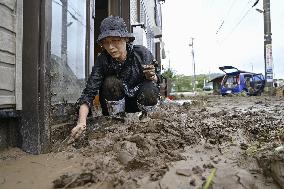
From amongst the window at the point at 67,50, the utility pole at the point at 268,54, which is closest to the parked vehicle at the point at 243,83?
the utility pole at the point at 268,54

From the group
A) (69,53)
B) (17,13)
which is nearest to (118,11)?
(69,53)

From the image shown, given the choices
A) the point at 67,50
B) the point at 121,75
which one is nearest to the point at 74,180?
the point at 121,75

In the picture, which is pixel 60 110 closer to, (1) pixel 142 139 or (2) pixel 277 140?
(1) pixel 142 139

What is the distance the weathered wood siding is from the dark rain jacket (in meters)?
0.85

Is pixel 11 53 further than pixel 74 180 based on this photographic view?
Yes

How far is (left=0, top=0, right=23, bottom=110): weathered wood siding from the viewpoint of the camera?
214 centimetres

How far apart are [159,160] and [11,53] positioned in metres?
1.34

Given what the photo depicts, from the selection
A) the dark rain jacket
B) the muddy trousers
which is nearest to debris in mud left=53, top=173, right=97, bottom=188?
the dark rain jacket

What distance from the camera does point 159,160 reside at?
1816 millimetres

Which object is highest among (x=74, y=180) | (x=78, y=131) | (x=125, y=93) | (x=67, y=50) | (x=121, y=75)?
(x=67, y=50)

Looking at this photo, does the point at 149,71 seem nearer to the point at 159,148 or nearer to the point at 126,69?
the point at 126,69

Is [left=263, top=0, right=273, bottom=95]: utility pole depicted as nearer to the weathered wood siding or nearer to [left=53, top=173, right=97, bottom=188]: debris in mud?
the weathered wood siding

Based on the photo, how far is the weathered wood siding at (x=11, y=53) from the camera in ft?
7.01

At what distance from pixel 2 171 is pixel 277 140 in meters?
1.80
